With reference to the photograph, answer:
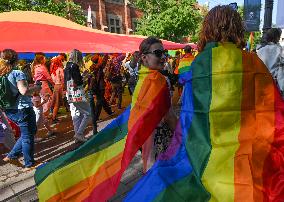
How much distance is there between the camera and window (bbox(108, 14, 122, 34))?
2756cm

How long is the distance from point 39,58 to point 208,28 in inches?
230

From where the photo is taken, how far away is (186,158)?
2090mm

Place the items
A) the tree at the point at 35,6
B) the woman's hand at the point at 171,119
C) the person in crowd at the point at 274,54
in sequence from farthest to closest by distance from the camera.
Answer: the tree at the point at 35,6 → the person in crowd at the point at 274,54 → the woman's hand at the point at 171,119

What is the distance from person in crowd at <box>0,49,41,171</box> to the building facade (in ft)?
67.9

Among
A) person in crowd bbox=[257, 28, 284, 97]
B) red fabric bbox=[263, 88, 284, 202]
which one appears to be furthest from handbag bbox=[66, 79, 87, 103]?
red fabric bbox=[263, 88, 284, 202]

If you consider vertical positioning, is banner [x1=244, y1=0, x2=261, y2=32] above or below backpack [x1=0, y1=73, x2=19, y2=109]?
above

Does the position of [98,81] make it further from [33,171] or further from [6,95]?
[33,171]

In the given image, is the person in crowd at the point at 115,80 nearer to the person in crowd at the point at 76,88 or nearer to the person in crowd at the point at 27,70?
the person in crowd at the point at 27,70

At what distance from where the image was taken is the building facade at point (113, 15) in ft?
84.4

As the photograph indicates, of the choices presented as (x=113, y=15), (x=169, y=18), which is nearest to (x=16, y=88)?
(x=169, y=18)

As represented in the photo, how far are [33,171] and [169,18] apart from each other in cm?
2124

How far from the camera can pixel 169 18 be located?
24.4m

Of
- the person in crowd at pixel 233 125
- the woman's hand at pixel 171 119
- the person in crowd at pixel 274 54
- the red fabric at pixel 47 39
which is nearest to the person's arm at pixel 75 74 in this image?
the red fabric at pixel 47 39

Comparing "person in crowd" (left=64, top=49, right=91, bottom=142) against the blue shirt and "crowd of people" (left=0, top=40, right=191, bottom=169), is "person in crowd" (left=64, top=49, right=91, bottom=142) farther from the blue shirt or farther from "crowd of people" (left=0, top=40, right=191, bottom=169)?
the blue shirt
